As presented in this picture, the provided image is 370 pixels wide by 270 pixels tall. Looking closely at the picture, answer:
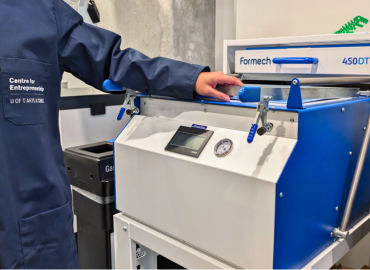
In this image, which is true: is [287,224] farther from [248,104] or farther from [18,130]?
[18,130]

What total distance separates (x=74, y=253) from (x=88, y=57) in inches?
22.8

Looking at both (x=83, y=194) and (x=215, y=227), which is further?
(x=83, y=194)

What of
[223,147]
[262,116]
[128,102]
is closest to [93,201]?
[128,102]

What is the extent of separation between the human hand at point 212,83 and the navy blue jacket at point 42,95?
0.06 ft

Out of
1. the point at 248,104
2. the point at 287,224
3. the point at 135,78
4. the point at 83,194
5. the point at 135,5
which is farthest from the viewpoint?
the point at 135,5

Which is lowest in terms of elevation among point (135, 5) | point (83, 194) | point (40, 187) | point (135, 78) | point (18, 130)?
point (83, 194)

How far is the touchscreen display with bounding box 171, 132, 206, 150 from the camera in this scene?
819 millimetres

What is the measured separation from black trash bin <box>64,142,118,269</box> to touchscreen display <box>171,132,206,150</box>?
39cm

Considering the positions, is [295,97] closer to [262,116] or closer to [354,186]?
[262,116]

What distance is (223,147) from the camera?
0.77 m

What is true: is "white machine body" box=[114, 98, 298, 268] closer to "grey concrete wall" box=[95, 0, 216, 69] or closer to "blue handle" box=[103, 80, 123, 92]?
"blue handle" box=[103, 80, 123, 92]

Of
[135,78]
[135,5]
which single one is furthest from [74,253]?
[135,5]

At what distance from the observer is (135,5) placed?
6.63 ft

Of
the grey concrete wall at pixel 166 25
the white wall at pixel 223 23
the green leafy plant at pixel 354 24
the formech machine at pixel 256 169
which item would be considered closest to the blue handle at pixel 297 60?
the formech machine at pixel 256 169
